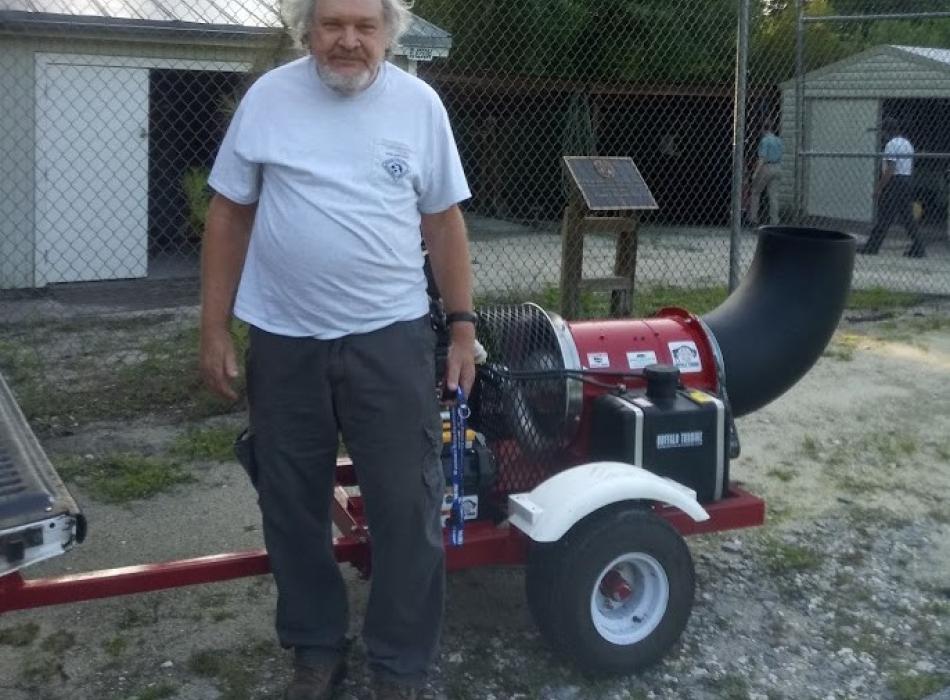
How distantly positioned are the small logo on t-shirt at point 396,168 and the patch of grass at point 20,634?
1.92 metres

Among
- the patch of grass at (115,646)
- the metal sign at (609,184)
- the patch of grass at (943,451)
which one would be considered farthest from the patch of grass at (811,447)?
the patch of grass at (115,646)

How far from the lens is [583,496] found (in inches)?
140

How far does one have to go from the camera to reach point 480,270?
488 inches

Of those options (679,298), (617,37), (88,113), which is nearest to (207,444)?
(679,298)

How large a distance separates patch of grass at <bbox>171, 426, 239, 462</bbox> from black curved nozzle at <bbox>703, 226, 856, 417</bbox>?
8.03 feet

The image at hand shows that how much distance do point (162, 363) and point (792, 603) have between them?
4356mm

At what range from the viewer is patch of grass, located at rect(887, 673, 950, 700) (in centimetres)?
369

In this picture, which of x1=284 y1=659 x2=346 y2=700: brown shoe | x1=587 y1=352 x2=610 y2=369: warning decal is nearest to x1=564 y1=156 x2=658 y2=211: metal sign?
x1=587 y1=352 x2=610 y2=369: warning decal

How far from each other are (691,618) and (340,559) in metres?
1.24

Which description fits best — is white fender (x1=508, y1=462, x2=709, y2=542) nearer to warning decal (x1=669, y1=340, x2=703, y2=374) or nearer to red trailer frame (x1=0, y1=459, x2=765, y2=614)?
red trailer frame (x1=0, y1=459, x2=765, y2=614)

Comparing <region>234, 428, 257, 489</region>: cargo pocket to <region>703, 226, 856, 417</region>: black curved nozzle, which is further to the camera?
<region>703, 226, 856, 417</region>: black curved nozzle

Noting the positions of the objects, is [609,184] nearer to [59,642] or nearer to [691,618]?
[691,618]


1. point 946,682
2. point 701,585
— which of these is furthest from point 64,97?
point 946,682

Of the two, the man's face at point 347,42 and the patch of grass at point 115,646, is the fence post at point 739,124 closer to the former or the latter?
the man's face at point 347,42
